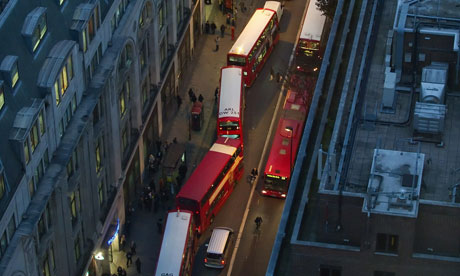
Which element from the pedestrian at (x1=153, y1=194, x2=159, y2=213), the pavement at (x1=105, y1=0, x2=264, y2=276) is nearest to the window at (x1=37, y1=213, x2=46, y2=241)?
the pavement at (x1=105, y1=0, x2=264, y2=276)

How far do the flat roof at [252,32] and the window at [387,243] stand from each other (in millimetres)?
56109

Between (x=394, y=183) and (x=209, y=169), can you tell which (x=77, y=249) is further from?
(x=394, y=183)

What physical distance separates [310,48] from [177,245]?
128 feet

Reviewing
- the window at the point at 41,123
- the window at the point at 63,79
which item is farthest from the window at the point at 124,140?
the window at the point at 41,123

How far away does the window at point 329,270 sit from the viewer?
72.0m

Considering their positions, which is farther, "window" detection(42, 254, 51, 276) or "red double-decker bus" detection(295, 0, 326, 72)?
"red double-decker bus" detection(295, 0, 326, 72)

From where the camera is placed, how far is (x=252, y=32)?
417 feet

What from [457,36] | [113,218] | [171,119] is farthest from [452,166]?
[171,119]

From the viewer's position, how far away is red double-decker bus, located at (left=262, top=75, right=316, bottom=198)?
10806 centimetres

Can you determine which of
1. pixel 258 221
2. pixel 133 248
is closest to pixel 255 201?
pixel 258 221

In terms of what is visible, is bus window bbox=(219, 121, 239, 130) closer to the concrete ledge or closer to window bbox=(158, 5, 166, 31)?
window bbox=(158, 5, 166, 31)

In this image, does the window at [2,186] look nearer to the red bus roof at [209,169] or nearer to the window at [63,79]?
the window at [63,79]

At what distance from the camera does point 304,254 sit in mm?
72000

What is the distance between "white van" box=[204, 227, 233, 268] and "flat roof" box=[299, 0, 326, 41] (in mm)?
33245
